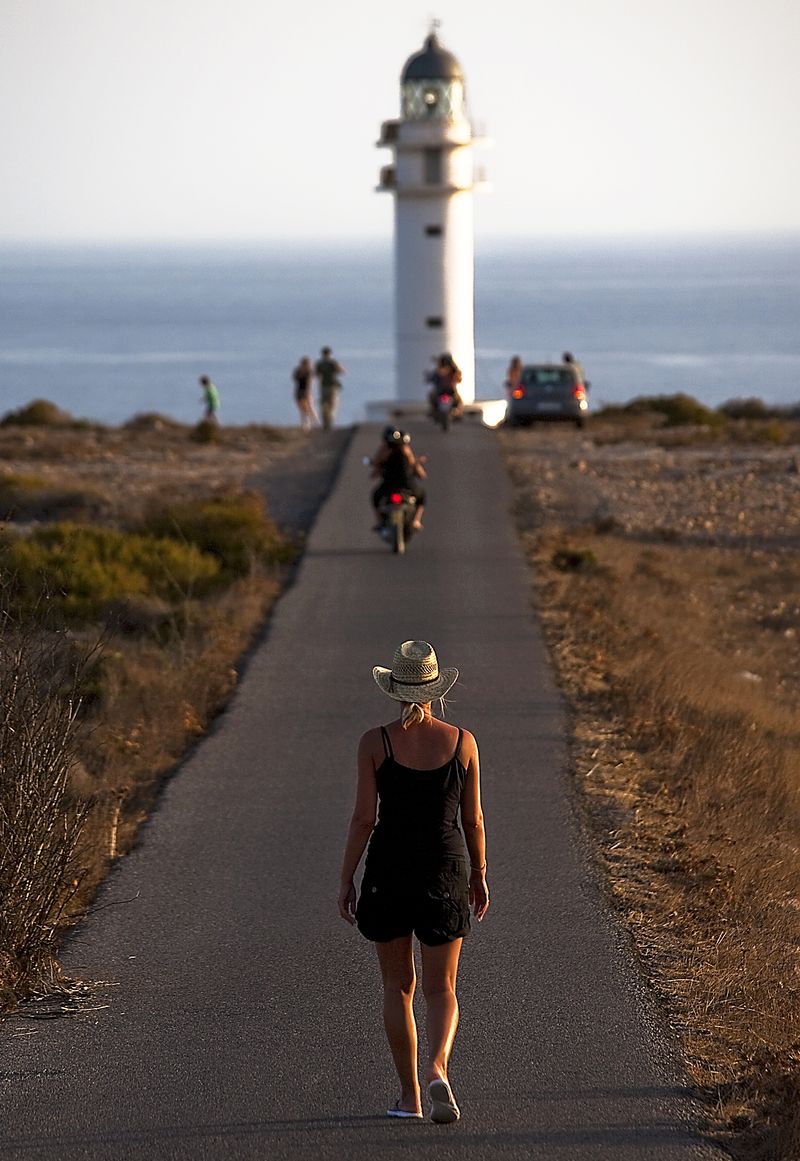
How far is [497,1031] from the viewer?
20.0 feet

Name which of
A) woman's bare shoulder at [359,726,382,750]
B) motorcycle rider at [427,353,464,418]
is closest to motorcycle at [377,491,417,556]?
motorcycle rider at [427,353,464,418]

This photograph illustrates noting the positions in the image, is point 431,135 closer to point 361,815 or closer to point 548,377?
point 548,377

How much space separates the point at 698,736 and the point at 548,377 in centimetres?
2637

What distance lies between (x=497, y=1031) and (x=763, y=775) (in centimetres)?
504

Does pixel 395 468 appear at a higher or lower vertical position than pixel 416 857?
lower

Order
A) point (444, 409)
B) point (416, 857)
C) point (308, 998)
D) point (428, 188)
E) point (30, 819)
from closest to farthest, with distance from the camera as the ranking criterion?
point (416, 857) → point (308, 998) → point (30, 819) → point (444, 409) → point (428, 188)

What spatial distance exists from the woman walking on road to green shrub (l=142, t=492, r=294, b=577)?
559 inches

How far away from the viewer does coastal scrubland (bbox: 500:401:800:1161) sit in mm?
6188

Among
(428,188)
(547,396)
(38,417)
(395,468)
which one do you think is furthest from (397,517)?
(38,417)

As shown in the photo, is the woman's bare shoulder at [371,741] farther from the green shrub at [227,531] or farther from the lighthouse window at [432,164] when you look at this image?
the lighthouse window at [432,164]

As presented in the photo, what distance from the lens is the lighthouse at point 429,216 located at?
44031 millimetres

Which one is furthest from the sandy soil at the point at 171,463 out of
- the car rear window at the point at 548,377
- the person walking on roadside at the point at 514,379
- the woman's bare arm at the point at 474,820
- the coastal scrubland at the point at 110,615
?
the woman's bare arm at the point at 474,820

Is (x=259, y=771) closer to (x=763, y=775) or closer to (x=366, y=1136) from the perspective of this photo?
(x=763, y=775)

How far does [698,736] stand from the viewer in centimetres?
1127
